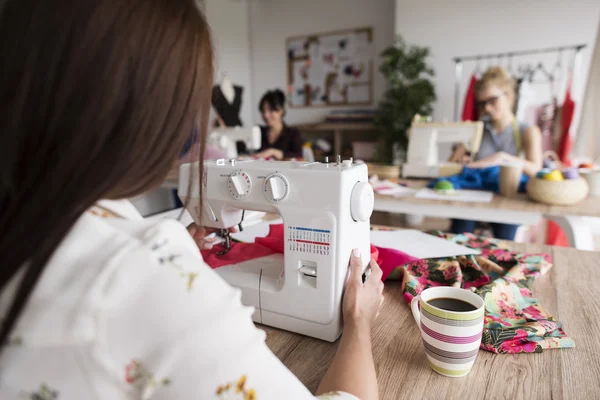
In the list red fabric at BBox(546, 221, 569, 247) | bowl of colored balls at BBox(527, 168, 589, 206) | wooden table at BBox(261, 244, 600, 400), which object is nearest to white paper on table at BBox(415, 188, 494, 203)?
bowl of colored balls at BBox(527, 168, 589, 206)

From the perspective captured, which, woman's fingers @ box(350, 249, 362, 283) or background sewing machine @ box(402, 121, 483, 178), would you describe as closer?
woman's fingers @ box(350, 249, 362, 283)

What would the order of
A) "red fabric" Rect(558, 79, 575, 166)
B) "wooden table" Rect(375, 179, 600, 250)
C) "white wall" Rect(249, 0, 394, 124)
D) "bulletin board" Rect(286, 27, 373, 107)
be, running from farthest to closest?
1. "bulletin board" Rect(286, 27, 373, 107)
2. "white wall" Rect(249, 0, 394, 124)
3. "red fabric" Rect(558, 79, 575, 166)
4. "wooden table" Rect(375, 179, 600, 250)

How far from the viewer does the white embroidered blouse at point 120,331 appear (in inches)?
14.6

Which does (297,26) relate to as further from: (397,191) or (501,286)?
(501,286)

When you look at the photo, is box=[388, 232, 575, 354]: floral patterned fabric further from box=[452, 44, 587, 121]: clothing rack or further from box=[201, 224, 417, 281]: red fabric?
box=[452, 44, 587, 121]: clothing rack

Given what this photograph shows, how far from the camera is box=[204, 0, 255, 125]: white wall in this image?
192 inches

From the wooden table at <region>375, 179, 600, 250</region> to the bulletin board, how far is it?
10.3 ft

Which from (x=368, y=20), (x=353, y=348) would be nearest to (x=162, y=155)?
(x=353, y=348)

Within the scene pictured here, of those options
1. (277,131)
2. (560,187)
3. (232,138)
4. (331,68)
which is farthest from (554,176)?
(331,68)

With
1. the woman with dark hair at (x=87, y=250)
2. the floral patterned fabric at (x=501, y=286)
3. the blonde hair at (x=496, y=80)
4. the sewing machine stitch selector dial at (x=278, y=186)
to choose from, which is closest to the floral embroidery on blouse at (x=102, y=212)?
the woman with dark hair at (x=87, y=250)

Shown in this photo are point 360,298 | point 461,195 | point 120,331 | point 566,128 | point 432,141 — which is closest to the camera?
point 120,331

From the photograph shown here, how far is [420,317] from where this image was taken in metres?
0.69

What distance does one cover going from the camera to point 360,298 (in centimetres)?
77

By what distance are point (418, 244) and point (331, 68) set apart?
13.8 feet
